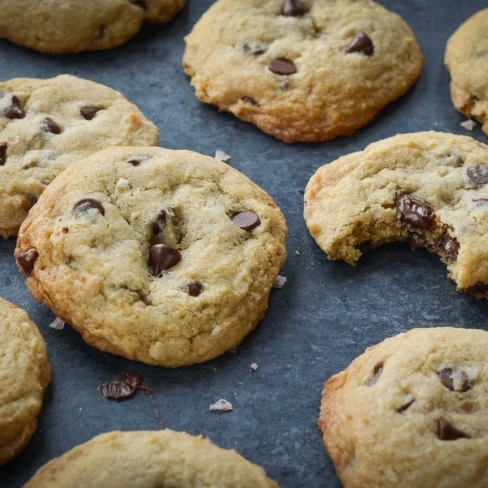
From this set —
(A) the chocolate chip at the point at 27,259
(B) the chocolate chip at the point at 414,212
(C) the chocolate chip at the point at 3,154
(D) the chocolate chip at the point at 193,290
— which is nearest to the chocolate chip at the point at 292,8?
(B) the chocolate chip at the point at 414,212

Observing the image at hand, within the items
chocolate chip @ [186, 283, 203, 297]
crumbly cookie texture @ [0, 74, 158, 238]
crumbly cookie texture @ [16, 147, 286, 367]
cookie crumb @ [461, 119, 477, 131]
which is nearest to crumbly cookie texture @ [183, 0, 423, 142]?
cookie crumb @ [461, 119, 477, 131]

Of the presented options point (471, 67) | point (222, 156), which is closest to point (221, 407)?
point (222, 156)

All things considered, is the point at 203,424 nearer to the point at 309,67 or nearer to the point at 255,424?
the point at 255,424

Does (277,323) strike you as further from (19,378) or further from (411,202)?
(19,378)

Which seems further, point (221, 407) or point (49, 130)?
point (49, 130)

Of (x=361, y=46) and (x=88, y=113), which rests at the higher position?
(x=361, y=46)

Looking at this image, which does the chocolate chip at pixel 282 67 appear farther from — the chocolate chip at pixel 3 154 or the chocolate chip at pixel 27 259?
the chocolate chip at pixel 27 259

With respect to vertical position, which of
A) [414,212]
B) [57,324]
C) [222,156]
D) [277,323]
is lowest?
[57,324]
